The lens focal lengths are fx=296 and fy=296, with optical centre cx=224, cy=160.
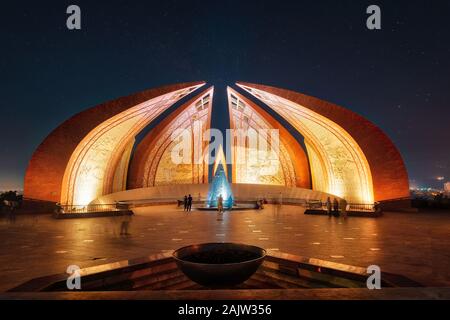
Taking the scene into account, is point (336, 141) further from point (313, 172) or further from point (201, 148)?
point (201, 148)

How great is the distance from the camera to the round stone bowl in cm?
314

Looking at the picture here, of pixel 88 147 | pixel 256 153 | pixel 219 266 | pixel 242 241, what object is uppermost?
pixel 256 153

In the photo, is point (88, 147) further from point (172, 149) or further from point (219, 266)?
point (219, 266)

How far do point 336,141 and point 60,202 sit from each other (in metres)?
14.8

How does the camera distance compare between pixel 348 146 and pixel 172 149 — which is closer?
pixel 348 146

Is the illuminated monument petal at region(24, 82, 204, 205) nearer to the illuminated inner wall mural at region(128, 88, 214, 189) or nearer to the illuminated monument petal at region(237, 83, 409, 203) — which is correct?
the illuminated inner wall mural at region(128, 88, 214, 189)

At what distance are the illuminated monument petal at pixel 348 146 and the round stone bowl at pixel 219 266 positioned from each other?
12627mm

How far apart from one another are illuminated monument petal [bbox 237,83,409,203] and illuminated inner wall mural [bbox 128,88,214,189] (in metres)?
6.53

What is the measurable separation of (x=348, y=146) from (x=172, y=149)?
44.4 feet


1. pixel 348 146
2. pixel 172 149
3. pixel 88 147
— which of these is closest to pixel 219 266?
pixel 88 147

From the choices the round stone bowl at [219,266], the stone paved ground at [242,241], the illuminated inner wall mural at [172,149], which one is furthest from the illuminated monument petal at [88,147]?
the round stone bowl at [219,266]

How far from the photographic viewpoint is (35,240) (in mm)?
7027

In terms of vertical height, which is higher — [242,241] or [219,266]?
[219,266]

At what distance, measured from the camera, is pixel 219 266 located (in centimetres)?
312
